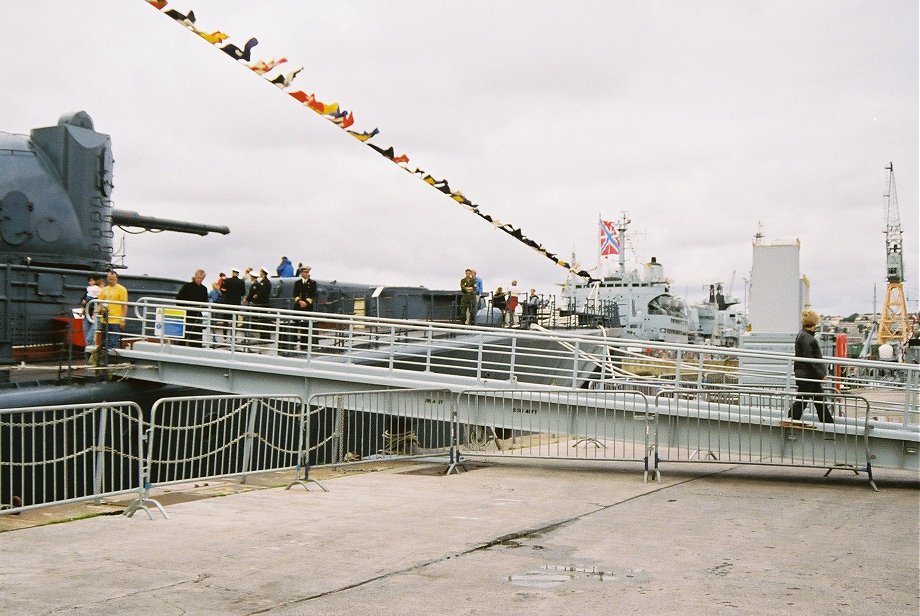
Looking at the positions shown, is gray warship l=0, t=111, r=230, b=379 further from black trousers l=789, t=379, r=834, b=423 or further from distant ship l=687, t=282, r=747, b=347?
distant ship l=687, t=282, r=747, b=347

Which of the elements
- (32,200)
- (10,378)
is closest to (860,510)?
(10,378)

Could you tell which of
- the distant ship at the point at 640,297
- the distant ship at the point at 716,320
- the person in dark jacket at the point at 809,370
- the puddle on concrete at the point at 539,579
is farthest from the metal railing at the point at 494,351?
the distant ship at the point at 716,320

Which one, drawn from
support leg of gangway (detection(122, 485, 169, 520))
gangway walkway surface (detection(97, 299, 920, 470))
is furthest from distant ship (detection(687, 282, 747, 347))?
support leg of gangway (detection(122, 485, 169, 520))

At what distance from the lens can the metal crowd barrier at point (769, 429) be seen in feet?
38.6

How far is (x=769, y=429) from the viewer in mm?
12164

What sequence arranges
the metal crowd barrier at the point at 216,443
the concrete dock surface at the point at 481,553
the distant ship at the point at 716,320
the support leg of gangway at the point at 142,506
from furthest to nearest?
the distant ship at the point at 716,320 < the metal crowd barrier at the point at 216,443 < the support leg of gangway at the point at 142,506 < the concrete dock surface at the point at 481,553

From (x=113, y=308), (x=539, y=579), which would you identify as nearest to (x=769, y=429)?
(x=539, y=579)

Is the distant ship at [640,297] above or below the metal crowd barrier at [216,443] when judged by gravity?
above

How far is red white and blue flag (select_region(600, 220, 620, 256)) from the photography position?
53.9 meters

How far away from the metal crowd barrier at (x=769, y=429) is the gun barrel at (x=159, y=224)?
14.2 meters

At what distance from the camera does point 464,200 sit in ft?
60.1

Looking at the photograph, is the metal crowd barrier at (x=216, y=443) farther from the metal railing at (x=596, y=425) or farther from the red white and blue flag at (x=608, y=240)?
the red white and blue flag at (x=608, y=240)

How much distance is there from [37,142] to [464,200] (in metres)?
8.19

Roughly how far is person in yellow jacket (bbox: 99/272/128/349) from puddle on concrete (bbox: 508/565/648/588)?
414 inches
